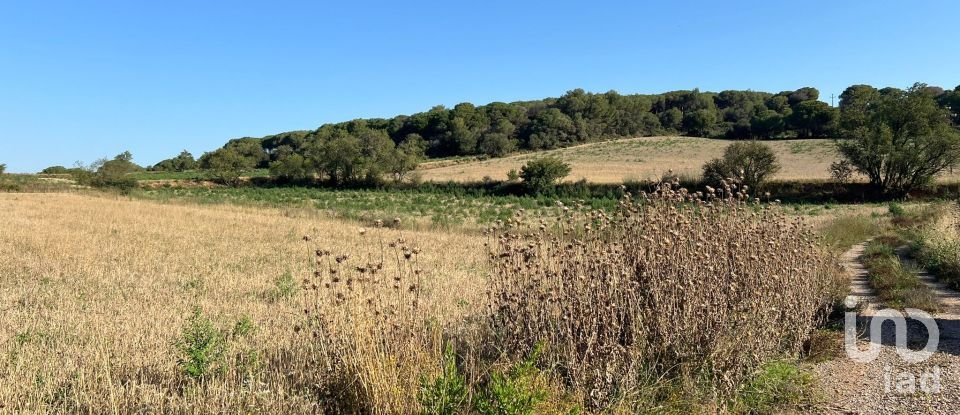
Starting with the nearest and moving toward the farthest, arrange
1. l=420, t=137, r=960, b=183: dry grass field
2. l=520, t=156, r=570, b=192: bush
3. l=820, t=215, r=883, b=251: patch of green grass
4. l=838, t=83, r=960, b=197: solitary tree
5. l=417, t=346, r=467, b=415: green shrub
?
l=417, t=346, r=467, b=415: green shrub < l=820, t=215, r=883, b=251: patch of green grass < l=838, t=83, r=960, b=197: solitary tree < l=520, t=156, r=570, b=192: bush < l=420, t=137, r=960, b=183: dry grass field

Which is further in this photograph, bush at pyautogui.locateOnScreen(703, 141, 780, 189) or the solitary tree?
bush at pyautogui.locateOnScreen(703, 141, 780, 189)

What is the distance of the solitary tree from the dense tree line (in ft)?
85.4

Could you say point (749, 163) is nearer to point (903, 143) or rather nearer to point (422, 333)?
point (903, 143)

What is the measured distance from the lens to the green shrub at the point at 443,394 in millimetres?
3404

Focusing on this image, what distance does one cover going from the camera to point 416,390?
361 cm

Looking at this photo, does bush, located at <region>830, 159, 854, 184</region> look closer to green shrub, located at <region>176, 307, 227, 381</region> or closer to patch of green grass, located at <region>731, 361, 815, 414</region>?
patch of green grass, located at <region>731, 361, 815, 414</region>

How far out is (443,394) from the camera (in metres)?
3.39

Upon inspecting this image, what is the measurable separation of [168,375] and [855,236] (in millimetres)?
19989

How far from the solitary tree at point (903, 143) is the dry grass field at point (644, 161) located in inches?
216

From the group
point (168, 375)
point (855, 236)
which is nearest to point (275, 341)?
point (168, 375)

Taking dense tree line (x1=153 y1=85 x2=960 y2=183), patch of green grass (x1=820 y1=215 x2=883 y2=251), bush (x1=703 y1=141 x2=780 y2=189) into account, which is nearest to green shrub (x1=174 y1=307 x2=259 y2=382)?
patch of green grass (x1=820 y1=215 x2=883 y2=251)

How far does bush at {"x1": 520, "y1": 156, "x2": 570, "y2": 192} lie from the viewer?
4962 centimetres

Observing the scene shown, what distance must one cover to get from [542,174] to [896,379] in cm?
4542

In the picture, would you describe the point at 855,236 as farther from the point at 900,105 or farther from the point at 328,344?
the point at 900,105
